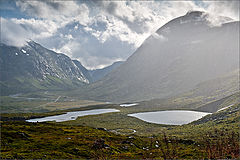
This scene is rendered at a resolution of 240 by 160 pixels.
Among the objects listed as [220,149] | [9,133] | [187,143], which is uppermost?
[220,149]

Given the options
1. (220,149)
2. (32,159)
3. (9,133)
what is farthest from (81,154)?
(220,149)

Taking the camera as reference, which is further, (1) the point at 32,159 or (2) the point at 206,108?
(2) the point at 206,108

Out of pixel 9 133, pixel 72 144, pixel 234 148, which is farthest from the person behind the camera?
pixel 9 133

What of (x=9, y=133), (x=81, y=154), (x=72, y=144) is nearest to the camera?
(x=81, y=154)

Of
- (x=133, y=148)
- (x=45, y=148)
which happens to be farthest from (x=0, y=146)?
(x=133, y=148)

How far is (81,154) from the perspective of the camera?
4859 centimetres

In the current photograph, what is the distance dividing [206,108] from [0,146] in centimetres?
18640

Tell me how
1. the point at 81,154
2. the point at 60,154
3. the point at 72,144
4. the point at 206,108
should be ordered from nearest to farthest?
the point at 60,154
the point at 81,154
the point at 72,144
the point at 206,108

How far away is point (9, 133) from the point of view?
206 ft

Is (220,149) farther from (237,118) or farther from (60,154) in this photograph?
(237,118)

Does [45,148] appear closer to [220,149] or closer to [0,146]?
[0,146]

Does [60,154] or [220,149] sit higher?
[220,149]

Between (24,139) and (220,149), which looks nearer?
(220,149)

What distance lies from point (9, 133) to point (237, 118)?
347 ft
